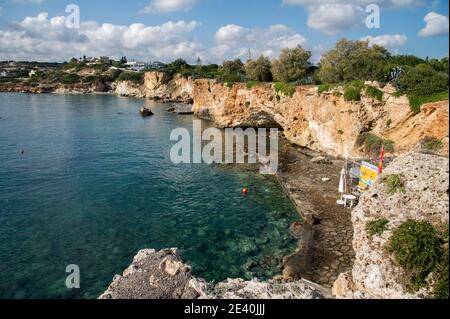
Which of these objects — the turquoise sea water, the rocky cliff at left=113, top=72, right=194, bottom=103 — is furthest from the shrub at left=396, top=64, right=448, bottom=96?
the rocky cliff at left=113, top=72, right=194, bottom=103

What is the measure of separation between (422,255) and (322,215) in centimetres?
1321

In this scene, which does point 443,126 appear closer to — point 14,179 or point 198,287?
point 198,287

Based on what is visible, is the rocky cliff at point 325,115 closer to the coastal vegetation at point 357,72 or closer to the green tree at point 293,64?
the coastal vegetation at point 357,72

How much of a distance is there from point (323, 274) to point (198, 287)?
8052mm

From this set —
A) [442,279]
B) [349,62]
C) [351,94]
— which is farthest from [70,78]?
[442,279]

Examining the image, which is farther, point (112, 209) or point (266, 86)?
point (266, 86)

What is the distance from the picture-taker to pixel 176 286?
1066 cm

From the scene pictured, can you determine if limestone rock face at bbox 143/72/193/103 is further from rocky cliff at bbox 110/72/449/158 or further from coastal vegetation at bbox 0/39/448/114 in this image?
coastal vegetation at bbox 0/39/448/114

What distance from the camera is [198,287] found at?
1002cm

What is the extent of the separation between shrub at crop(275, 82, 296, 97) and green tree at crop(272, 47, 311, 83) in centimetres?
689

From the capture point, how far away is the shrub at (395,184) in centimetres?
1074

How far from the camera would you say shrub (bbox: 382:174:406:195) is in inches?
423

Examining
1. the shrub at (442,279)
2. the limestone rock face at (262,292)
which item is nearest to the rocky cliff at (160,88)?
the limestone rock face at (262,292)

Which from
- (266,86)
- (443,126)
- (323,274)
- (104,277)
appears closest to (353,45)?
(266,86)
